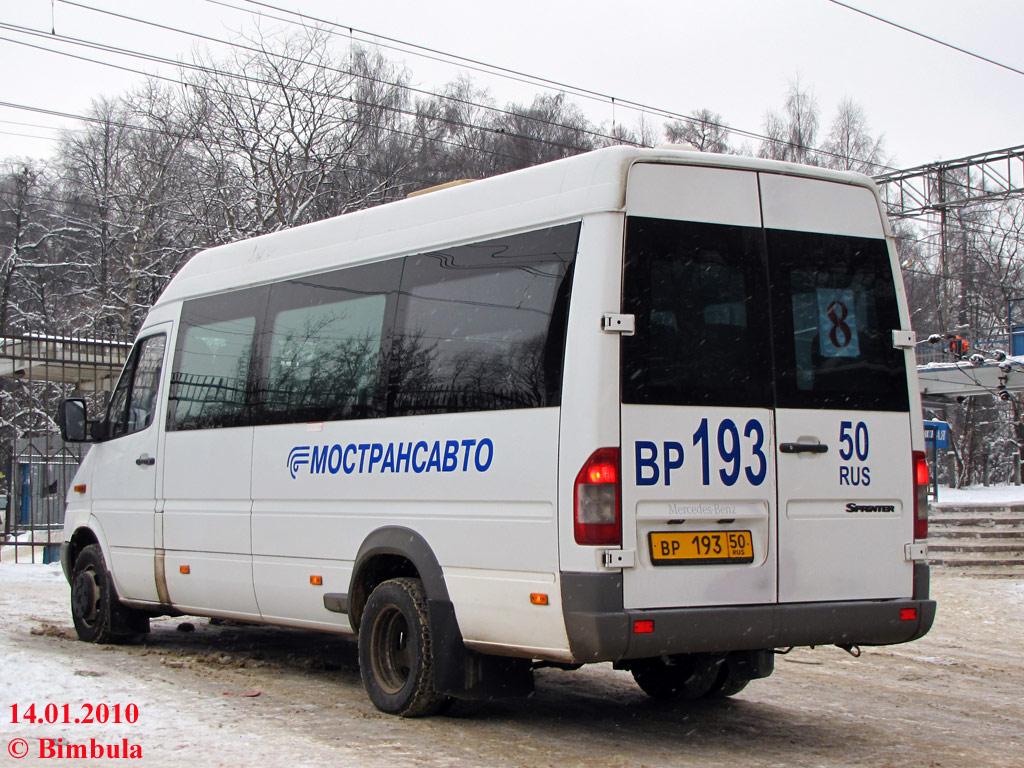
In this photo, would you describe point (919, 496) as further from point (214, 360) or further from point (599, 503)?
point (214, 360)

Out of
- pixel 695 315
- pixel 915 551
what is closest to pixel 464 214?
pixel 695 315

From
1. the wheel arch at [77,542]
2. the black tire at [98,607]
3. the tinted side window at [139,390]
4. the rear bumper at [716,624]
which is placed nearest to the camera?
the rear bumper at [716,624]

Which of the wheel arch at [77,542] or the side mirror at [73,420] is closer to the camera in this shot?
the side mirror at [73,420]

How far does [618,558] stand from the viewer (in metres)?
5.57

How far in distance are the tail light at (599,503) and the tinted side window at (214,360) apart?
3.29m

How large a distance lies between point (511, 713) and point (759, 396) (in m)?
2.29

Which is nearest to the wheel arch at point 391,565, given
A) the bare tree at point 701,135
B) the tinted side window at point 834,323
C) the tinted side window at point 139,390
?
the tinted side window at point 834,323

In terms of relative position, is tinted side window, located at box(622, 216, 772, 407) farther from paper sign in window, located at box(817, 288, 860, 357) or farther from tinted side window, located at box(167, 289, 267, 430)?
tinted side window, located at box(167, 289, 267, 430)

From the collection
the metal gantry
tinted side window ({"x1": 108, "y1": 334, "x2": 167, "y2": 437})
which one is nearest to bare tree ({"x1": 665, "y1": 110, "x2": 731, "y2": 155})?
the metal gantry

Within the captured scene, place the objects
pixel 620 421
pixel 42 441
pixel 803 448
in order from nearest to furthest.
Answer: pixel 620 421, pixel 803 448, pixel 42 441

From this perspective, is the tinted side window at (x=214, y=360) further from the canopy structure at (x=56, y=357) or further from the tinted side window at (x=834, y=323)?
the canopy structure at (x=56, y=357)

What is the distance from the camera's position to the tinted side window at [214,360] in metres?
8.39

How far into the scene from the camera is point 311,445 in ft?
24.7

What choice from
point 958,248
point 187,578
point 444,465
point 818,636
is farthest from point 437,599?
→ point 958,248
